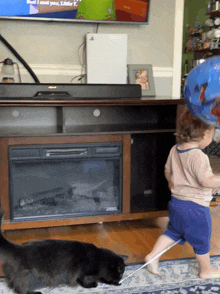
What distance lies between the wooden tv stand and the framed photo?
183 millimetres

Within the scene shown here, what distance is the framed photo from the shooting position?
99.1 inches

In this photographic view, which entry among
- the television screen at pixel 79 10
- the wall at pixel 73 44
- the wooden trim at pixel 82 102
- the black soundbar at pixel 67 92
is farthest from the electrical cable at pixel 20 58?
the wooden trim at pixel 82 102

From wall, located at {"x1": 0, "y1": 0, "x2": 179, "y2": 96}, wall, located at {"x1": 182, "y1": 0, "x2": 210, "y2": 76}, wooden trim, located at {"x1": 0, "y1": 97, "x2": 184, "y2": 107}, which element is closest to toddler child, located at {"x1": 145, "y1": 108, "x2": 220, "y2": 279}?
wooden trim, located at {"x1": 0, "y1": 97, "x2": 184, "y2": 107}

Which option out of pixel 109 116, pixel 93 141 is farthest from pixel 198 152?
pixel 109 116

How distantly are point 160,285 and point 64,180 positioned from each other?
86 centimetres

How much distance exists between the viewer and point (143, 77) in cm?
254

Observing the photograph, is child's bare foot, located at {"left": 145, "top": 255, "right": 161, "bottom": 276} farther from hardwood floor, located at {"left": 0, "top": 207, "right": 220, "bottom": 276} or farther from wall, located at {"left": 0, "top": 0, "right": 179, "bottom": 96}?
wall, located at {"left": 0, "top": 0, "right": 179, "bottom": 96}

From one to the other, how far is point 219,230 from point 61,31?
1712 mm

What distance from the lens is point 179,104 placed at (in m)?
2.05

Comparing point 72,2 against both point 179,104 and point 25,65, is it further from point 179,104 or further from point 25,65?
point 179,104

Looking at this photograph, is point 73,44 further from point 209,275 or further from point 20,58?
point 209,275

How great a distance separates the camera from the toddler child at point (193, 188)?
4.76ft

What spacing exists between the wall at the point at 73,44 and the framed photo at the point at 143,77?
0.26 feet

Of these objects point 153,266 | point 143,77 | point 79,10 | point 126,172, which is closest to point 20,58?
point 79,10
